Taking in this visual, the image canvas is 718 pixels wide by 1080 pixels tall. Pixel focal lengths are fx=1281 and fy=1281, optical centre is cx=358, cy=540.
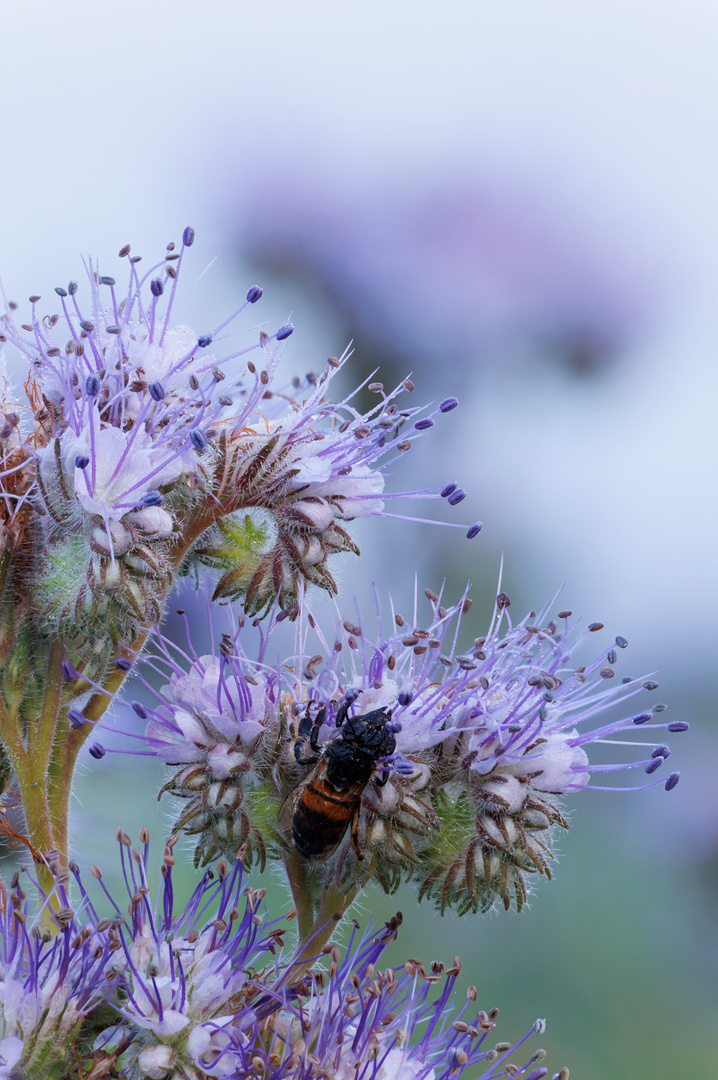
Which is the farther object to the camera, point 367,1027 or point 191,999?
point 367,1027

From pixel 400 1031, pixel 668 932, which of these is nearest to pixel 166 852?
pixel 400 1031

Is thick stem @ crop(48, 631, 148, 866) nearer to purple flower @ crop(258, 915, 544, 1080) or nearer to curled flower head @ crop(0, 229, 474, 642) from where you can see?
curled flower head @ crop(0, 229, 474, 642)

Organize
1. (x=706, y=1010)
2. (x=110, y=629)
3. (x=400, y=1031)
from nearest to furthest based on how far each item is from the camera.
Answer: (x=110, y=629) < (x=400, y=1031) < (x=706, y=1010)

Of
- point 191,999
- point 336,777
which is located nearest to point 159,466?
point 336,777

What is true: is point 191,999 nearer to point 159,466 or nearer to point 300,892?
point 300,892

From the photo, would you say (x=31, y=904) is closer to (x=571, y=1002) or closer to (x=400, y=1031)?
(x=400, y=1031)

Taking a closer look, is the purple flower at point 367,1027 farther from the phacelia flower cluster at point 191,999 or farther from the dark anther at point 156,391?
the dark anther at point 156,391
